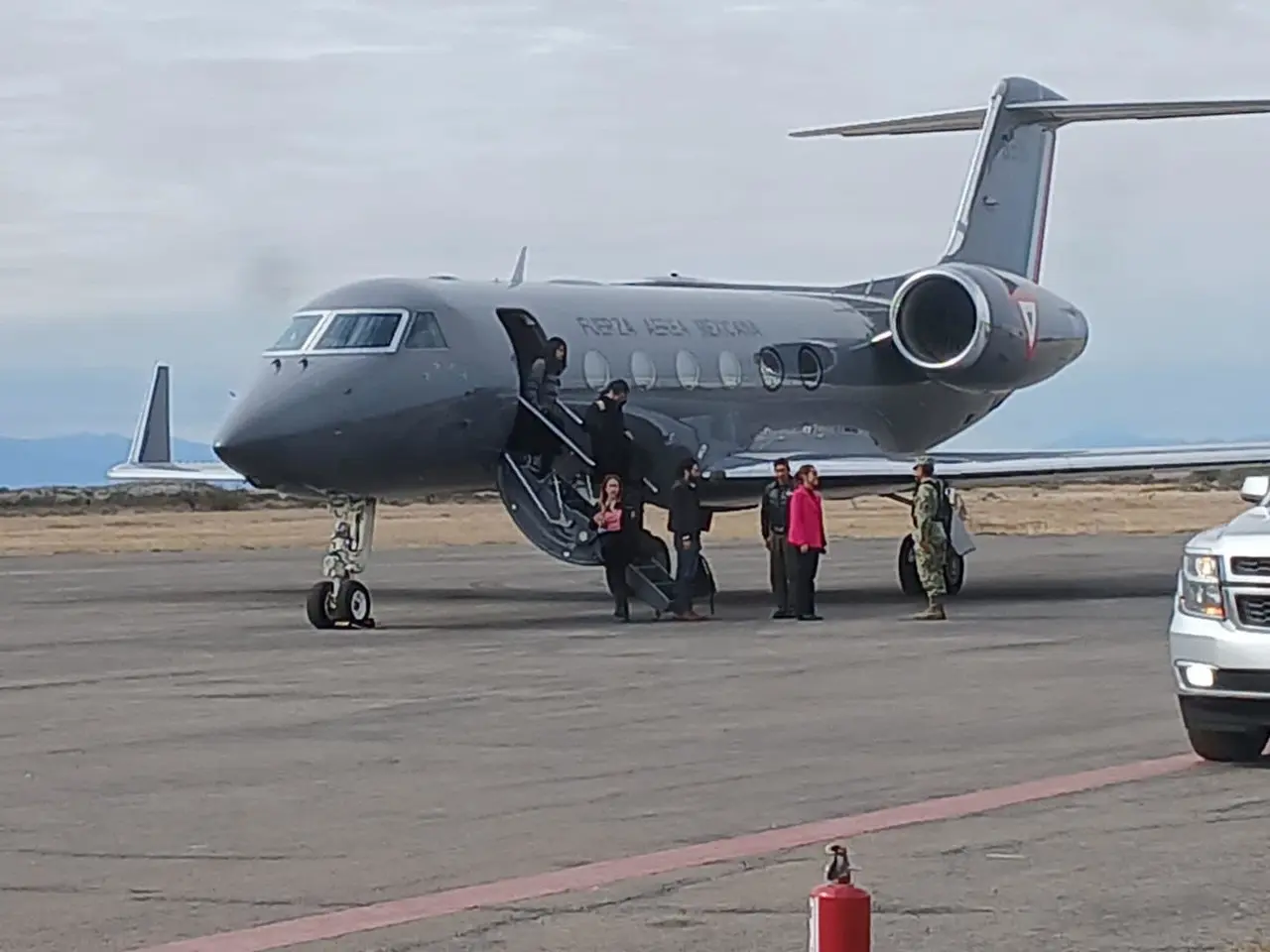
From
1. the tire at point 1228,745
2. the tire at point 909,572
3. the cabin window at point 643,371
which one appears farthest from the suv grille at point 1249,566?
the cabin window at point 643,371

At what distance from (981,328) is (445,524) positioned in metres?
35.9

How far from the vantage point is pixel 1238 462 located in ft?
84.7

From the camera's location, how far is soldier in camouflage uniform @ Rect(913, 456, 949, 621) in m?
23.1

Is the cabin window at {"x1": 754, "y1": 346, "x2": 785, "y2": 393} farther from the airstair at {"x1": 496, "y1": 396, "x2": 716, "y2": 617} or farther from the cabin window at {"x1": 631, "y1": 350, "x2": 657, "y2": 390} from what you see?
the airstair at {"x1": 496, "y1": 396, "x2": 716, "y2": 617}

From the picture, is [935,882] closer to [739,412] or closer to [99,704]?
[99,704]

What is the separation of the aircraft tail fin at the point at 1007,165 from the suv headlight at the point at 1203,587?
19.7 meters

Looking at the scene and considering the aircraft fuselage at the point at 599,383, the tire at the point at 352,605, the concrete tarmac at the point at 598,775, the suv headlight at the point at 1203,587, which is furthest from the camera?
the aircraft fuselage at the point at 599,383

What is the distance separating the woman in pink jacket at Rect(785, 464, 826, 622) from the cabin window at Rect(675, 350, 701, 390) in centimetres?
423

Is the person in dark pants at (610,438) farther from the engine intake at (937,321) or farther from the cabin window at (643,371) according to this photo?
the engine intake at (937,321)

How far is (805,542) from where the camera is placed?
77.4 ft

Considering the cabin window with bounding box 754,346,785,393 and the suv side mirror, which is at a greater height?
the cabin window with bounding box 754,346,785,393

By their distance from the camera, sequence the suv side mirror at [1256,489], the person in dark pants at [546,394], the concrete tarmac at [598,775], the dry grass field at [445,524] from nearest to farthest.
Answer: the concrete tarmac at [598,775]
the suv side mirror at [1256,489]
the person in dark pants at [546,394]
the dry grass field at [445,524]

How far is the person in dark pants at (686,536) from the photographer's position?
2373 cm

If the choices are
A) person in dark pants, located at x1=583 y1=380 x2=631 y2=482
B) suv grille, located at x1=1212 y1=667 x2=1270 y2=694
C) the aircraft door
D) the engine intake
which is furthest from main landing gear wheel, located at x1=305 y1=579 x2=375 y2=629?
suv grille, located at x1=1212 y1=667 x2=1270 y2=694
